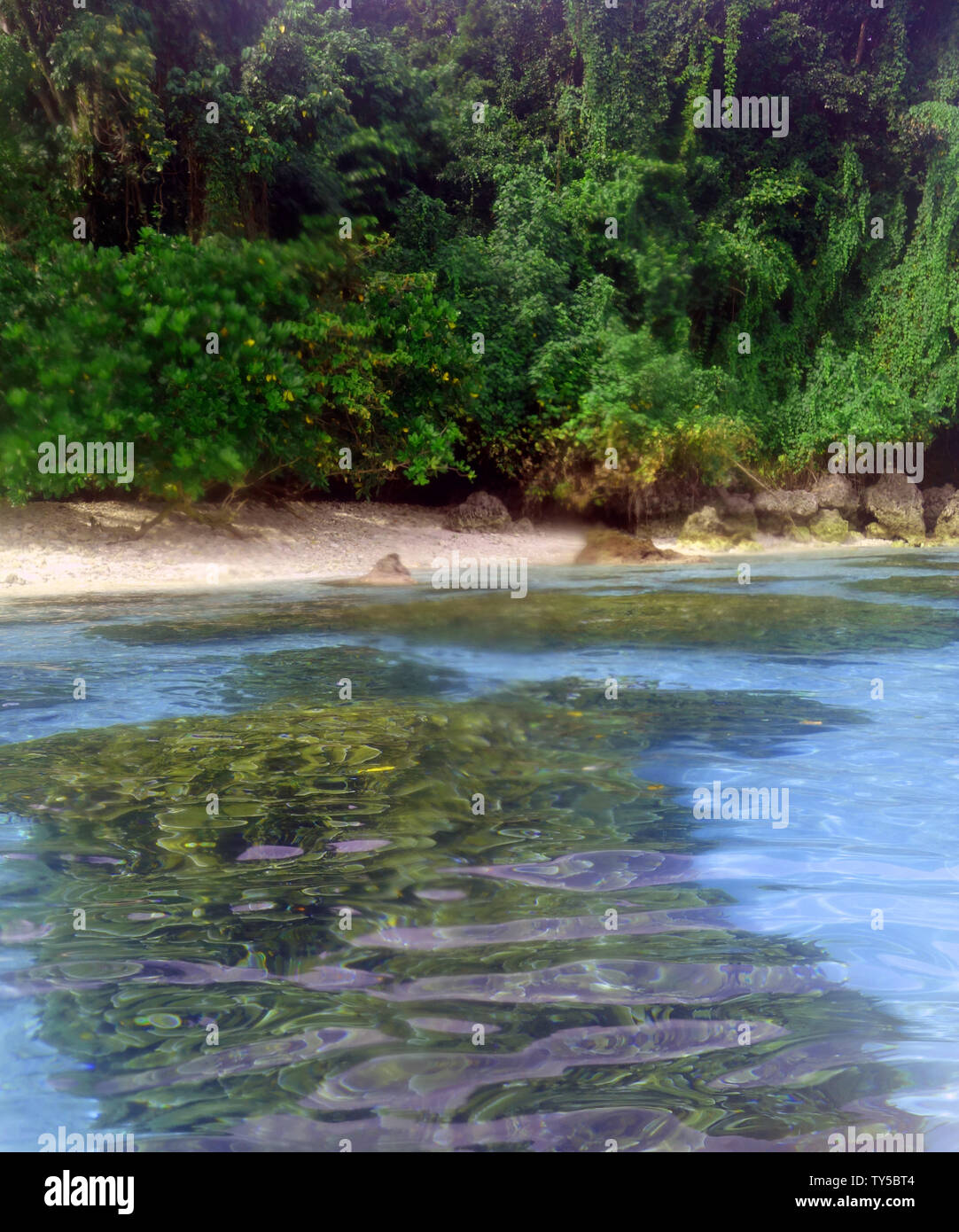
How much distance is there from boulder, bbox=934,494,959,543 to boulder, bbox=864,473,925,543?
42cm

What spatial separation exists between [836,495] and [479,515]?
900cm

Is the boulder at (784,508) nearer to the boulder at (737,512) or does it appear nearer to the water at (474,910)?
the boulder at (737,512)

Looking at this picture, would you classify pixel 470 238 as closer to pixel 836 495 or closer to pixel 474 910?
pixel 836 495

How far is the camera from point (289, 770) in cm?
509

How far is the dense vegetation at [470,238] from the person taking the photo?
1463cm

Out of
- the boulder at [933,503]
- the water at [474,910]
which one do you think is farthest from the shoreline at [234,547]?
the water at [474,910]

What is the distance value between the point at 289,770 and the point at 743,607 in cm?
762

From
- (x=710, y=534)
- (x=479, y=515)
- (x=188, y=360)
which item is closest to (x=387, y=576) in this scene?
(x=188, y=360)

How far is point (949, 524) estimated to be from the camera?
960 inches

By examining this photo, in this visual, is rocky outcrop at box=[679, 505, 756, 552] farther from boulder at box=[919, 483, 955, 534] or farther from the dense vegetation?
boulder at box=[919, 483, 955, 534]

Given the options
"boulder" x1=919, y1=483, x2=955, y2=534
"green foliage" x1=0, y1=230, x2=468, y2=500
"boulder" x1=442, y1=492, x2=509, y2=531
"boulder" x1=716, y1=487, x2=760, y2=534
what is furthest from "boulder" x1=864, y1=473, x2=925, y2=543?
"green foliage" x1=0, y1=230, x2=468, y2=500
